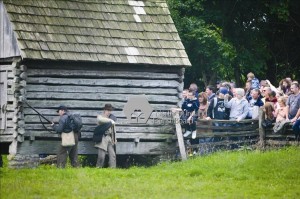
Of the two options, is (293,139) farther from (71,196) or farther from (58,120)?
(71,196)

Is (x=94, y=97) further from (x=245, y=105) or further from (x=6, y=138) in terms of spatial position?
(x=245, y=105)

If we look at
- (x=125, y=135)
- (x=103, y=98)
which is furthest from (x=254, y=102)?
(x=103, y=98)

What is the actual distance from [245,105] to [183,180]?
548 cm

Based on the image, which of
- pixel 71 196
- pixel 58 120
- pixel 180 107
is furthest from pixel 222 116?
pixel 71 196

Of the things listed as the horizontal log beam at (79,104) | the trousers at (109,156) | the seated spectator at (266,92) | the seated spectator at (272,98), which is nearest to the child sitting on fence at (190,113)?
the horizontal log beam at (79,104)

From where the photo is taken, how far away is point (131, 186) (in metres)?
20.7

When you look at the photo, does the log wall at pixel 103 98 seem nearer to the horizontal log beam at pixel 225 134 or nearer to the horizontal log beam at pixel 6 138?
the horizontal log beam at pixel 6 138

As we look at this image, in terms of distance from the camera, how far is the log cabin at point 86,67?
25797mm

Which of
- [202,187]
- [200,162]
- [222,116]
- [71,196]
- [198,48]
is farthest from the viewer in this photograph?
[198,48]

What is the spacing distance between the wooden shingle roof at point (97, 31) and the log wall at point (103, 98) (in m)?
0.53

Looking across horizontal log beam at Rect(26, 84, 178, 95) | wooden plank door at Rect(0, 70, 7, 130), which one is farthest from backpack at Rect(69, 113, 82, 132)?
wooden plank door at Rect(0, 70, 7, 130)

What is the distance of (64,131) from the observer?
24969 mm

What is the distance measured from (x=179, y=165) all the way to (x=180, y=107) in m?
3.62

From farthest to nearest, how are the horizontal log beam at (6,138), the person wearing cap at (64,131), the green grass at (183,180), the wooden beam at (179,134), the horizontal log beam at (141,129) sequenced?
the horizontal log beam at (141,129), the wooden beam at (179,134), the horizontal log beam at (6,138), the person wearing cap at (64,131), the green grass at (183,180)
